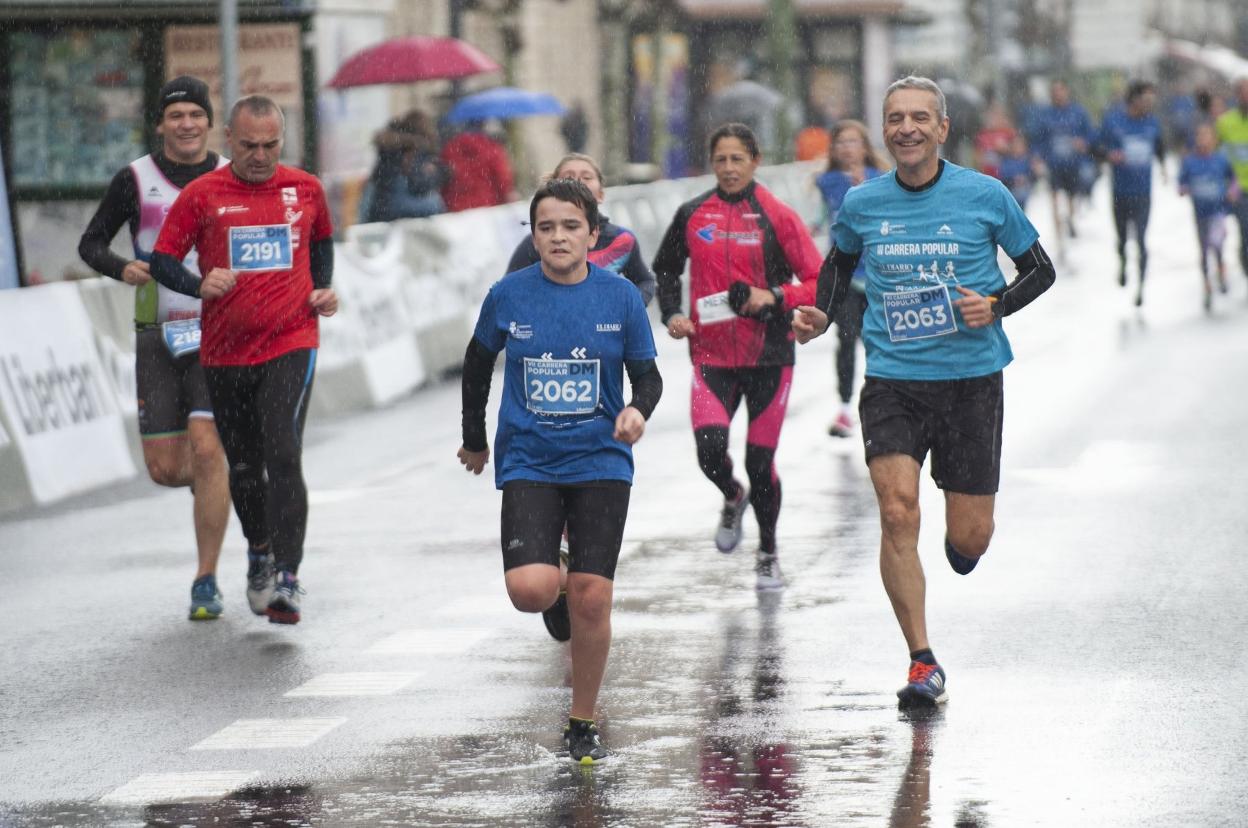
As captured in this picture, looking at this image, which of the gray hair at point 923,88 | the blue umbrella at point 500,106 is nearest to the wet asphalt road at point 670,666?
the gray hair at point 923,88

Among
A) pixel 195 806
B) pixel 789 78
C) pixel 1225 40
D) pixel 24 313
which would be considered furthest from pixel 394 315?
pixel 1225 40

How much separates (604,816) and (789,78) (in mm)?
39620

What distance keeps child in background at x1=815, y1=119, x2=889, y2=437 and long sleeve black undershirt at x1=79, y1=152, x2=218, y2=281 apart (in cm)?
554

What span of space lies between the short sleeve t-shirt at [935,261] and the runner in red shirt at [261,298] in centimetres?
224

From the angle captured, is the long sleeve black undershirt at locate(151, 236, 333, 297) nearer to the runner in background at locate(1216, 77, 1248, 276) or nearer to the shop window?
the shop window

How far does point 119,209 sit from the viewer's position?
31.4ft

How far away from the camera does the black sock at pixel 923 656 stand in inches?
298

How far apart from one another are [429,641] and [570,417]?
2115 millimetres

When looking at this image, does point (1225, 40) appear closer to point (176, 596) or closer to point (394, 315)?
point (394, 315)

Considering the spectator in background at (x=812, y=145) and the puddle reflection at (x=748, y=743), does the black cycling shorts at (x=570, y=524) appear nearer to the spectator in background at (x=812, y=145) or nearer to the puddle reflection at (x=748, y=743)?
the puddle reflection at (x=748, y=743)

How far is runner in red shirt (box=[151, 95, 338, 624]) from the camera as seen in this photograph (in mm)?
9016

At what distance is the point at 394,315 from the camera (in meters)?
18.8

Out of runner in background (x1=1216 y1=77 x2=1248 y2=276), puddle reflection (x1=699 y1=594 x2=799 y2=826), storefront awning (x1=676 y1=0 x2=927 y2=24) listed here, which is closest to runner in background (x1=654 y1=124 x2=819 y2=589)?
puddle reflection (x1=699 y1=594 x2=799 y2=826)

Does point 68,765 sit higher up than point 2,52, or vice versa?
point 2,52
